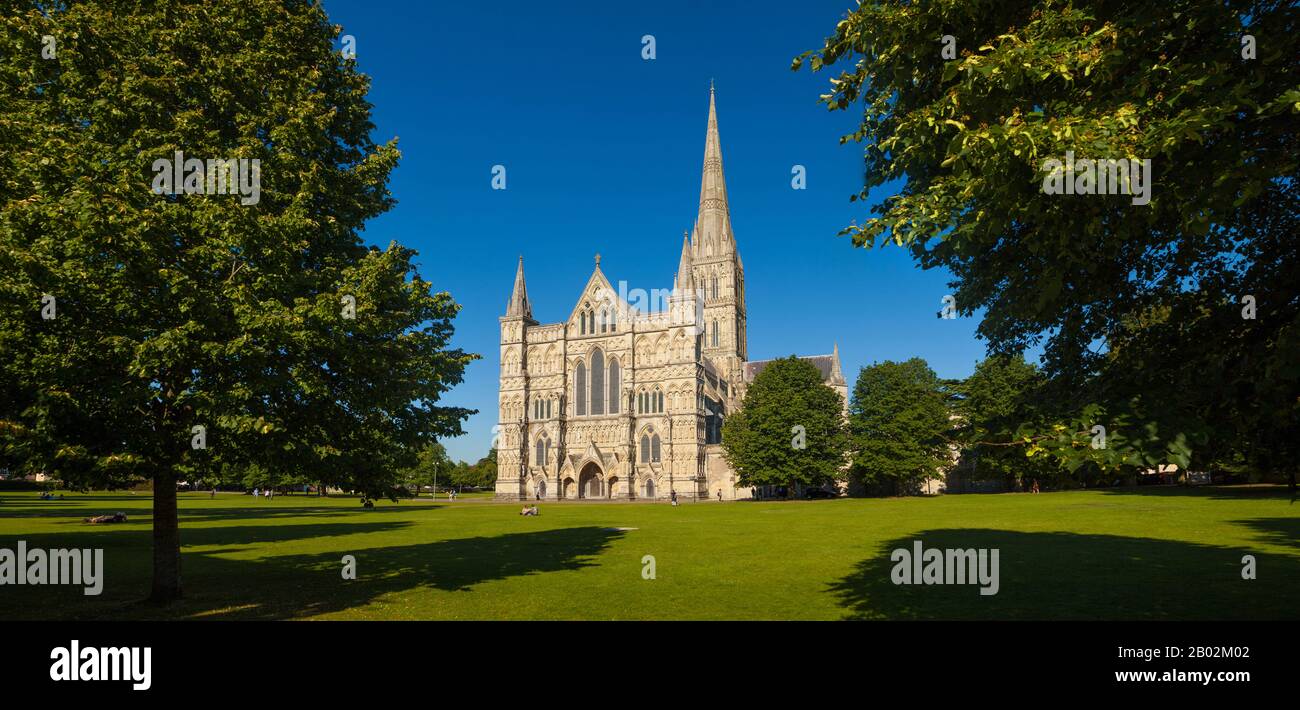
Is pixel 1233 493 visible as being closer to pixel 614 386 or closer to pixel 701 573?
pixel 701 573

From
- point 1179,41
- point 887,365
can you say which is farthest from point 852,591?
point 887,365

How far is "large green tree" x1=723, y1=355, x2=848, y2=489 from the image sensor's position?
6275 centimetres

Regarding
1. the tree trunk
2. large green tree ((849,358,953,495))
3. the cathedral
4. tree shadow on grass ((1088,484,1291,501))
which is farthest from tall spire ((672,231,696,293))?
the tree trunk

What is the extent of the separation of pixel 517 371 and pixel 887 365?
43798 mm

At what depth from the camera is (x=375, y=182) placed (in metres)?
14.0

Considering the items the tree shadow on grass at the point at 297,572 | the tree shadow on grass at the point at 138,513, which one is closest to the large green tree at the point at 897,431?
the tree shadow on grass at the point at 138,513

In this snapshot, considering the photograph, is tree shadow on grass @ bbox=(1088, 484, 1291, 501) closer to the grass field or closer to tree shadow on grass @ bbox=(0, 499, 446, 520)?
the grass field

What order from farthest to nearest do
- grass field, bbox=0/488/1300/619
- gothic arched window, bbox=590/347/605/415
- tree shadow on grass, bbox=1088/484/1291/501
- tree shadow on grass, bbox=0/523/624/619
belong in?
gothic arched window, bbox=590/347/605/415 < tree shadow on grass, bbox=1088/484/1291/501 < tree shadow on grass, bbox=0/523/624/619 < grass field, bbox=0/488/1300/619

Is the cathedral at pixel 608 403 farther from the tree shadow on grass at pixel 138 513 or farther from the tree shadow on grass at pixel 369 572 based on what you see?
the tree shadow on grass at pixel 369 572

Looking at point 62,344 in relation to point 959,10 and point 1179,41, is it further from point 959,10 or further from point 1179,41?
point 1179,41

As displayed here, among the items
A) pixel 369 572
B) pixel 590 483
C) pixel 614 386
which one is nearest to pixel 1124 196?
pixel 369 572

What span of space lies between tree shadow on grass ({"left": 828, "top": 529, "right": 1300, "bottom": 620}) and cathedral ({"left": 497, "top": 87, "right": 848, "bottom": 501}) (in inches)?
2243

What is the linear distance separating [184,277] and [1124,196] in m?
11.3

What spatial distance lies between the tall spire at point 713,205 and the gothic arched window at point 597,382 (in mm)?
31368
